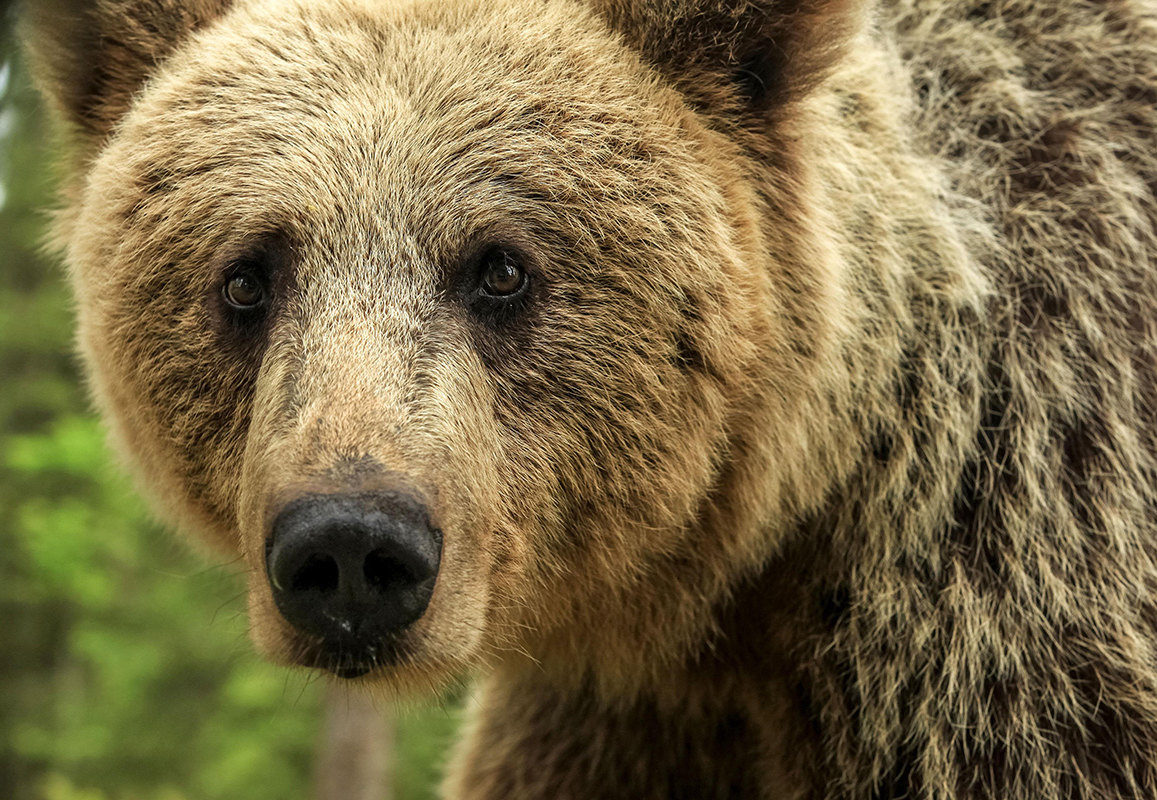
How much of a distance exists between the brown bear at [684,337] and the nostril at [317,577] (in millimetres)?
11

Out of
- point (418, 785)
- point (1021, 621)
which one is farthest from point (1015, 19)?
point (418, 785)

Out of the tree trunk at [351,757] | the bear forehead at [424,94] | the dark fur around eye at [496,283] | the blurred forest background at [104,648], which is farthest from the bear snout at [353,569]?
the blurred forest background at [104,648]

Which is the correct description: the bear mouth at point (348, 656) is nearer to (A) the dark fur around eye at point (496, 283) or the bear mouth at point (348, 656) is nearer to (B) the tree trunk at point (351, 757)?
(A) the dark fur around eye at point (496, 283)

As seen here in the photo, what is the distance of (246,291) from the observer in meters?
3.38

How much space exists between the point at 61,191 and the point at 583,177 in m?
1.95

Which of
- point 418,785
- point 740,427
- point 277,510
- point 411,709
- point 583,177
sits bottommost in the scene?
point 418,785

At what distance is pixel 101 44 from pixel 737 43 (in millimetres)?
2025

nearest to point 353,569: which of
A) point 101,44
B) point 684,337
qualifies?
point 684,337

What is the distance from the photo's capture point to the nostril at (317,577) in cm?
283

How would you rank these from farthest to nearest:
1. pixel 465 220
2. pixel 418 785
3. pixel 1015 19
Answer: pixel 418 785, pixel 1015 19, pixel 465 220

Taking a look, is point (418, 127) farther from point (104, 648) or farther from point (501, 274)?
point (104, 648)

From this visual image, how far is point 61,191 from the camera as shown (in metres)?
4.07

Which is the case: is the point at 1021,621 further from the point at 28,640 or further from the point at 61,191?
the point at 28,640

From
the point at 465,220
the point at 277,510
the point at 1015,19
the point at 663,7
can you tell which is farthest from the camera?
the point at 1015,19
